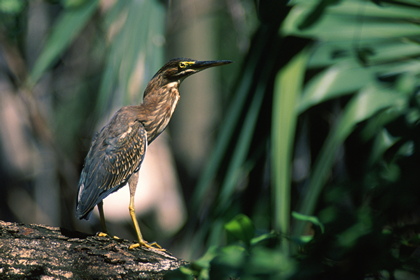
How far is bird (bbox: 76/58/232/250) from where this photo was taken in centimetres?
154

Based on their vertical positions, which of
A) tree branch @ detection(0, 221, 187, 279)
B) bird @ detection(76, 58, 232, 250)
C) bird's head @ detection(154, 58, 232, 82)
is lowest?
tree branch @ detection(0, 221, 187, 279)

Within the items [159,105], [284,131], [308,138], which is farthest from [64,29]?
[308,138]

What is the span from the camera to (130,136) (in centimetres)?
161

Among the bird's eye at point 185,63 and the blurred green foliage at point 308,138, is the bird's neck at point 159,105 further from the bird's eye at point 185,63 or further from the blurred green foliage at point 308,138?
the blurred green foliage at point 308,138

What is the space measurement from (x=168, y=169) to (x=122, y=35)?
1385 mm

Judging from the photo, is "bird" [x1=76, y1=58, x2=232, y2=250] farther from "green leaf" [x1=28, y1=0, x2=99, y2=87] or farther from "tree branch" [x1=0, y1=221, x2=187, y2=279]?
"green leaf" [x1=28, y1=0, x2=99, y2=87]

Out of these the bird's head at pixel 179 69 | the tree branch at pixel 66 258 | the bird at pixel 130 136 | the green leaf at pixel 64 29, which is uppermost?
the green leaf at pixel 64 29

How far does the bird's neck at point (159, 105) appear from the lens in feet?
5.30

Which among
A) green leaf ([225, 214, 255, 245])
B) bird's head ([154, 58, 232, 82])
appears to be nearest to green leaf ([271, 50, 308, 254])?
Result: bird's head ([154, 58, 232, 82])

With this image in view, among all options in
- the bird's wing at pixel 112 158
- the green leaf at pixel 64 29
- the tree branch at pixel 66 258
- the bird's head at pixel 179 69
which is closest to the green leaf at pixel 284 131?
the bird's head at pixel 179 69

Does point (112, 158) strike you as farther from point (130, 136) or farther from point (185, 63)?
point (185, 63)

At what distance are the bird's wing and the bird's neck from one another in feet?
0.10

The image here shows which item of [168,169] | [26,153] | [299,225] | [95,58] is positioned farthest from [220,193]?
[95,58]

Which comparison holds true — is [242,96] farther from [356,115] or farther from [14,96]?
[14,96]
